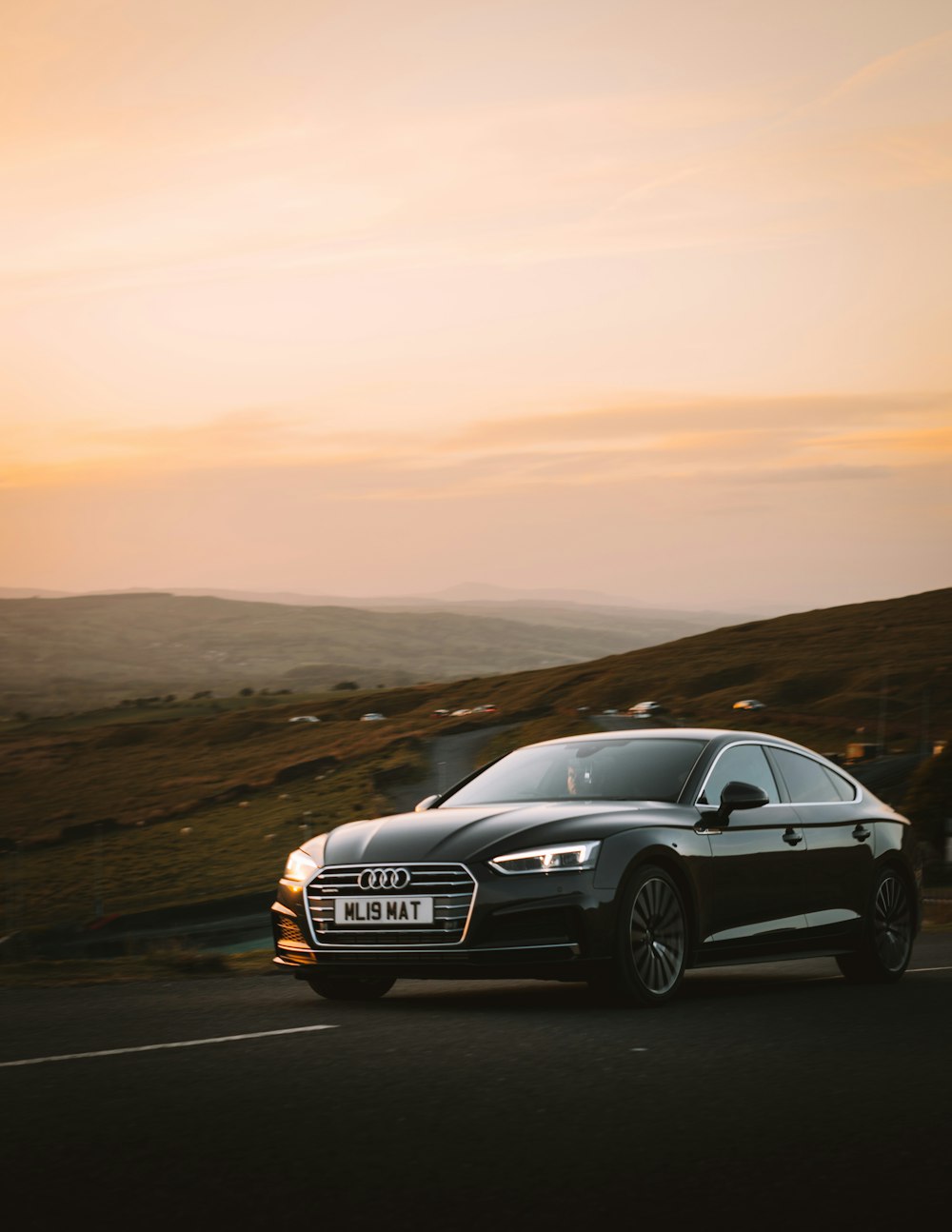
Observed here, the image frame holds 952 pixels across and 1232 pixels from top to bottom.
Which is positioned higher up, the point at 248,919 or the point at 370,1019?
the point at 370,1019

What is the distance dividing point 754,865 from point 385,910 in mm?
2409

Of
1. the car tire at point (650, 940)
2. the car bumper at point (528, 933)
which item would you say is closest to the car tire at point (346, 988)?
the car bumper at point (528, 933)

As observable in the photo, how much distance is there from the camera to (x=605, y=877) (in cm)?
909

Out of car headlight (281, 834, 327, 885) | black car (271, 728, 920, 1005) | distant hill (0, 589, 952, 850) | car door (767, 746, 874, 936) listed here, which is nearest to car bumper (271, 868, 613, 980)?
black car (271, 728, 920, 1005)

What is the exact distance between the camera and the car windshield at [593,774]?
10.2m

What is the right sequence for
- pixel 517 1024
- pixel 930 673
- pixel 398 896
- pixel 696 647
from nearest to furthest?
pixel 517 1024 < pixel 398 896 < pixel 930 673 < pixel 696 647

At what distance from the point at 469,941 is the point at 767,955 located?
2.25 m

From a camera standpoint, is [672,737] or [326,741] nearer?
[672,737]

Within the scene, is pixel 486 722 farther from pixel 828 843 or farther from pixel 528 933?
pixel 528 933

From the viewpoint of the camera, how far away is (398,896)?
30.0 ft

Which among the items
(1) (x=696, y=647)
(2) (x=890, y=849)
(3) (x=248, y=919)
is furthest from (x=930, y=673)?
(2) (x=890, y=849)

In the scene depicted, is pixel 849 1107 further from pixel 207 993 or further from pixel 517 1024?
pixel 207 993

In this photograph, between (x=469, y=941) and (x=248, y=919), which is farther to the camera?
(x=248, y=919)

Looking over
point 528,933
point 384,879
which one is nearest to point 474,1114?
point 528,933
